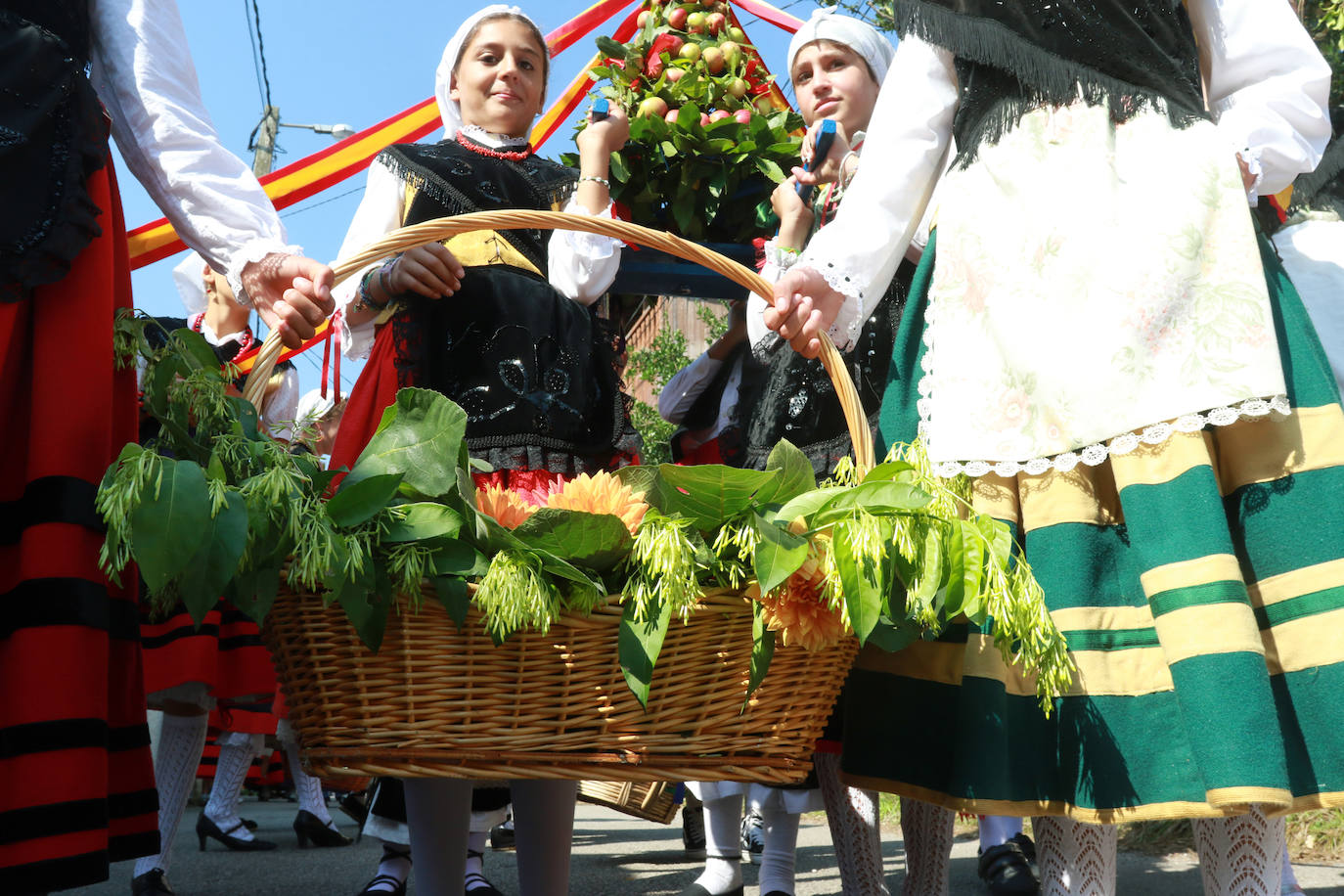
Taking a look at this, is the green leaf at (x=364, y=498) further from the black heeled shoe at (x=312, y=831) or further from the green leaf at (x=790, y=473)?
the black heeled shoe at (x=312, y=831)

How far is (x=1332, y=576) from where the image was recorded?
4.85 ft

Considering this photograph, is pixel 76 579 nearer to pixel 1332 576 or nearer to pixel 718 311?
pixel 1332 576

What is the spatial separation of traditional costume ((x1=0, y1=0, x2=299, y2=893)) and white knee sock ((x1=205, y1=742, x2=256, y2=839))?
3.09 m

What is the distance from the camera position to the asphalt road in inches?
127

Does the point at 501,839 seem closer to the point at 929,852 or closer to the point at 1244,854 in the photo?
the point at 929,852

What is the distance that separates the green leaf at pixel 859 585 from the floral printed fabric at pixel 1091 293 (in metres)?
0.44

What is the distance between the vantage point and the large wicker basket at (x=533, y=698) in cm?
134

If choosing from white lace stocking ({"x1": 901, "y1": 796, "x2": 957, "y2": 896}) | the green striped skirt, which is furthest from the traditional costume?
white lace stocking ({"x1": 901, "y1": 796, "x2": 957, "y2": 896})

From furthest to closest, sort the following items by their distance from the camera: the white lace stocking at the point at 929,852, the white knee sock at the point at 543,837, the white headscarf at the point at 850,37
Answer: the white headscarf at the point at 850,37 < the white lace stocking at the point at 929,852 < the white knee sock at the point at 543,837

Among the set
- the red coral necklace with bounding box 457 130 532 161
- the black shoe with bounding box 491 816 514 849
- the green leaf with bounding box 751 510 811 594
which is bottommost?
the black shoe with bounding box 491 816 514 849

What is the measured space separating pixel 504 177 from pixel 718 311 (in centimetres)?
826

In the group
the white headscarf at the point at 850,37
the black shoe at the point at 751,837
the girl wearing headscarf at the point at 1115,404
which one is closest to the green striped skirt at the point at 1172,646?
the girl wearing headscarf at the point at 1115,404

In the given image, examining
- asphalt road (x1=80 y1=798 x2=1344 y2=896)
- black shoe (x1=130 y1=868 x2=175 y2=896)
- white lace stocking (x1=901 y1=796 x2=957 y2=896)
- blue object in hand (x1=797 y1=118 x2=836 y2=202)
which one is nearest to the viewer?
white lace stocking (x1=901 y1=796 x2=957 y2=896)

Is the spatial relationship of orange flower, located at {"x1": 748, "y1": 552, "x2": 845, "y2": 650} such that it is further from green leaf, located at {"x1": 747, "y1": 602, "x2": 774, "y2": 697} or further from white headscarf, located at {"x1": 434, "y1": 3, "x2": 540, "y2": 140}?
white headscarf, located at {"x1": 434, "y1": 3, "x2": 540, "y2": 140}
